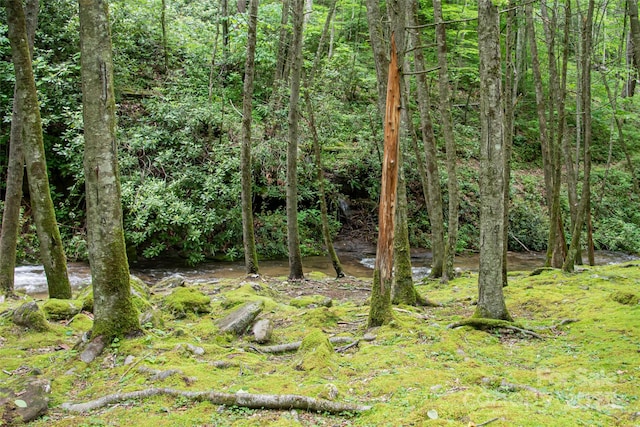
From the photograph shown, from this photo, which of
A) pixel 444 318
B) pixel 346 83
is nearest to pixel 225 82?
pixel 346 83

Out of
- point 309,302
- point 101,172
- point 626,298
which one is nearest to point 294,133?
point 309,302

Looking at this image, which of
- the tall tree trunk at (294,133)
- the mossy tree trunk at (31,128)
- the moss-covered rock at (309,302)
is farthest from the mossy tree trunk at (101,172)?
the tall tree trunk at (294,133)

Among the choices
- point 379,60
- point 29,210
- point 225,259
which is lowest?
point 225,259

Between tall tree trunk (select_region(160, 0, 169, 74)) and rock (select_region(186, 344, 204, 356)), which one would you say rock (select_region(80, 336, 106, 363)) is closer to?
rock (select_region(186, 344, 204, 356))

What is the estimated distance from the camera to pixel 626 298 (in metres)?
7.46

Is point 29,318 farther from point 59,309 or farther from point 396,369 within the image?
point 396,369

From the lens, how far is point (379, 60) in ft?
25.1

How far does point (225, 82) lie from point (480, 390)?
19004 millimetres

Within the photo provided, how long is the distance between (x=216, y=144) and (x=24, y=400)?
550 inches

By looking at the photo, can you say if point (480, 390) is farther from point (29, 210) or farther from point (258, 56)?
point (258, 56)

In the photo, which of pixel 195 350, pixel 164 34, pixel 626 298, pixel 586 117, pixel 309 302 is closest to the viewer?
pixel 195 350

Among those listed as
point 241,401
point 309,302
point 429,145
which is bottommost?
point 309,302

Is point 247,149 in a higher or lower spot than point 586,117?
lower

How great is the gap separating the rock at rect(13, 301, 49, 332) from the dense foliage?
819 cm
